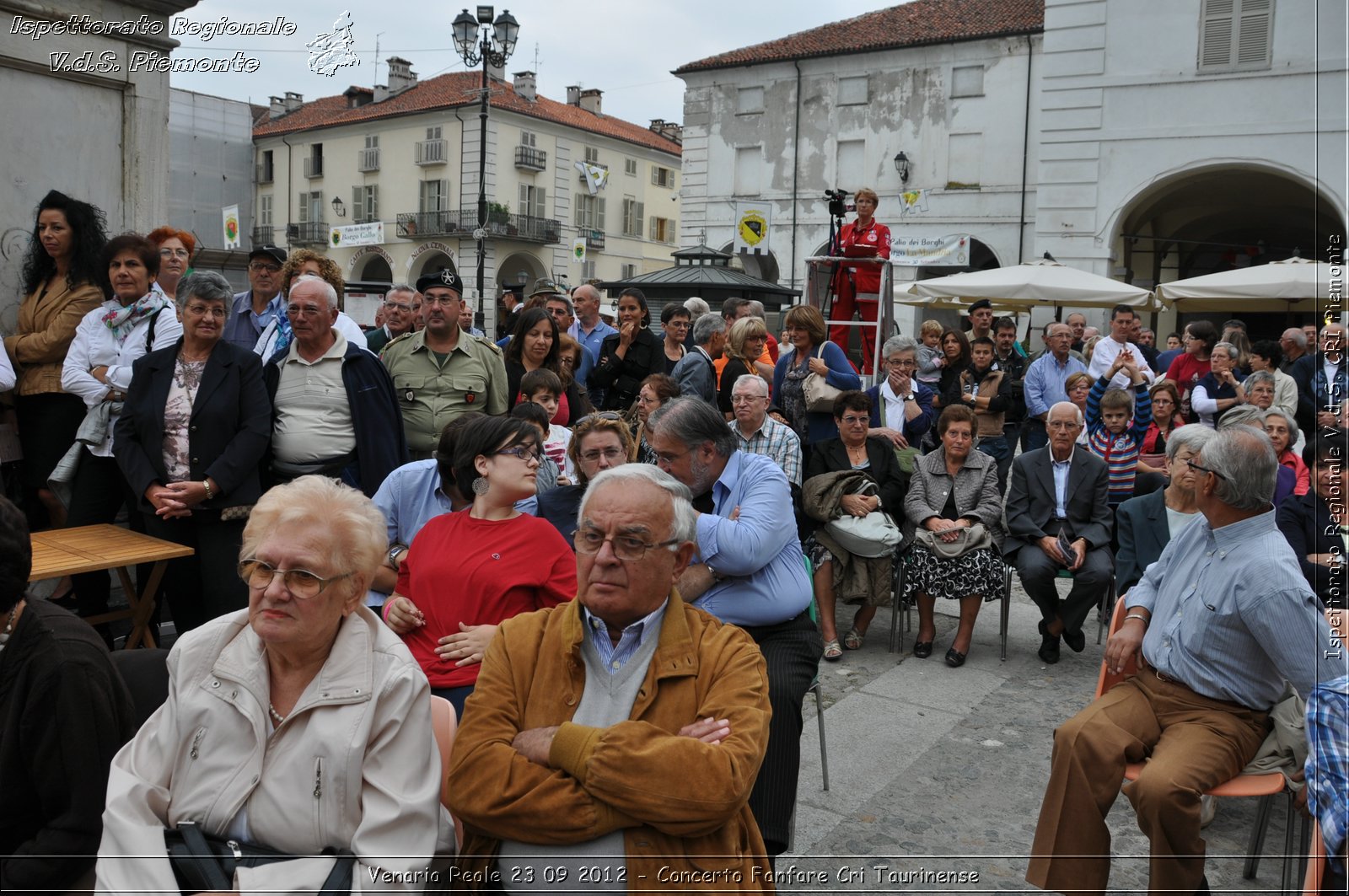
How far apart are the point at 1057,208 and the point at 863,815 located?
783 inches

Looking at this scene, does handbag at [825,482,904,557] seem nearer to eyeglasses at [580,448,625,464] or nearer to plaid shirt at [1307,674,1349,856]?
eyeglasses at [580,448,625,464]

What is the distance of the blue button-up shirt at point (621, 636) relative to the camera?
2.54 metres

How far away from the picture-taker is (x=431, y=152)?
43.9 meters

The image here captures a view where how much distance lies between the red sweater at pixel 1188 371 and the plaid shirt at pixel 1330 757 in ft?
27.0

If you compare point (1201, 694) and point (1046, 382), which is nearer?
point (1201, 694)

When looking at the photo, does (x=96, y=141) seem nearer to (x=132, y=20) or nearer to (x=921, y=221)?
(x=132, y=20)

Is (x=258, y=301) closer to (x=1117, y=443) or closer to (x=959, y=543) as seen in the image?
(x=959, y=543)

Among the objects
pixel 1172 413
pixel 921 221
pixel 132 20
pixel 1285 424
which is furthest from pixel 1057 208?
pixel 132 20

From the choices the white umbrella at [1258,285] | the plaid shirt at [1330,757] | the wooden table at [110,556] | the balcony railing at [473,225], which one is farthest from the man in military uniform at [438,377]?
the balcony railing at [473,225]

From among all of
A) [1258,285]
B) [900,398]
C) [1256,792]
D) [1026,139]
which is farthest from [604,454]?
[1026,139]

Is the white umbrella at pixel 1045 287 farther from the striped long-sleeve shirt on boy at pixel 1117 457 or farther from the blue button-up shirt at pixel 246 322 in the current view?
the blue button-up shirt at pixel 246 322

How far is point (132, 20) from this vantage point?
5.86 metres

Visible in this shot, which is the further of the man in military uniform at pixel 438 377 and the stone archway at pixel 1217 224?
the stone archway at pixel 1217 224

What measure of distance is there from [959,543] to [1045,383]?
3.89m
